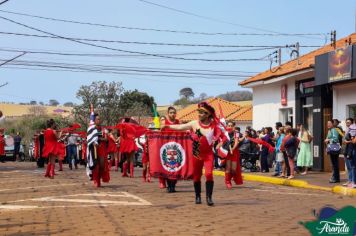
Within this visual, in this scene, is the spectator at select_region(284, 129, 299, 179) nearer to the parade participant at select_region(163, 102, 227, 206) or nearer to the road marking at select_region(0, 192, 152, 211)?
the road marking at select_region(0, 192, 152, 211)

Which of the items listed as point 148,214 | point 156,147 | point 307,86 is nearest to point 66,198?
point 156,147

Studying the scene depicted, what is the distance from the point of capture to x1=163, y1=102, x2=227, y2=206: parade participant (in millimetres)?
10859

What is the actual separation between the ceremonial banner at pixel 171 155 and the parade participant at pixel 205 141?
1410 millimetres

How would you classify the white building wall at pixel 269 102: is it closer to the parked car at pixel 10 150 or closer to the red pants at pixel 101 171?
the red pants at pixel 101 171

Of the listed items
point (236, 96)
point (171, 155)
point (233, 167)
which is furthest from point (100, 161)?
point (236, 96)

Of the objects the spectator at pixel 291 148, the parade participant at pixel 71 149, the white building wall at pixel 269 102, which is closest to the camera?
the spectator at pixel 291 148

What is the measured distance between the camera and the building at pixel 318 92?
2012 cm

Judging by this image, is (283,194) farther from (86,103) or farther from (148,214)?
(86,103)

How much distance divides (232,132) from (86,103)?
99.1 feet

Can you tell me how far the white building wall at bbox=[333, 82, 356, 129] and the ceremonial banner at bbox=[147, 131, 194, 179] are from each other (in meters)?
9.45

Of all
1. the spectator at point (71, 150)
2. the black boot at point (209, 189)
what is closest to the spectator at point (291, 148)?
the black boot at point (209, 189)

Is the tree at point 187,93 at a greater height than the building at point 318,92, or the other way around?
the tree at point 187,93

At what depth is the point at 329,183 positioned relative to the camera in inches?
666

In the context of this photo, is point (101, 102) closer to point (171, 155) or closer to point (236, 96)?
point (171, 155)
